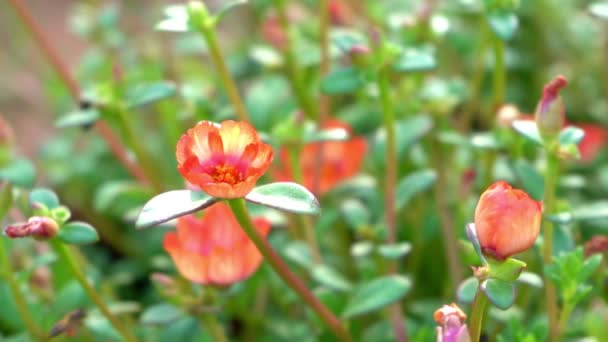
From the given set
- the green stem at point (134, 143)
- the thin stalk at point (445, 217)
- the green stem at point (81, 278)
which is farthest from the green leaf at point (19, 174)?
the thin stalk at point (445, 217)

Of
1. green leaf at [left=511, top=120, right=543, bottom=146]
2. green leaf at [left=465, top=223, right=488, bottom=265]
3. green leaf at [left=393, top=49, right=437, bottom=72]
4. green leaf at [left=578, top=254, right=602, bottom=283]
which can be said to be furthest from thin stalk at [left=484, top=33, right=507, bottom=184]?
green leaf at [left=465, top=223, right=488, bottom=265]

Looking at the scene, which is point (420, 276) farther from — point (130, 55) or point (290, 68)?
point (130, 55)

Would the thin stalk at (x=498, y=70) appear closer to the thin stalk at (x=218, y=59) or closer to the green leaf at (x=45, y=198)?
the thin stalk at (x=218, y=59)

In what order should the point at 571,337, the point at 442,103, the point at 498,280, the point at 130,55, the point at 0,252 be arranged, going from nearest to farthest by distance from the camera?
the point at 498,280 < the point at 0,252 < the point at 571,337 < the point at 442,103 < the point at 130,55

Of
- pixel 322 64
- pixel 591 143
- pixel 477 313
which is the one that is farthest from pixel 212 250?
pixel 591 143

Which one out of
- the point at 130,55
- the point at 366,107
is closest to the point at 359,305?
the point at 366,107

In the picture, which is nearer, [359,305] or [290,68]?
[359,305]

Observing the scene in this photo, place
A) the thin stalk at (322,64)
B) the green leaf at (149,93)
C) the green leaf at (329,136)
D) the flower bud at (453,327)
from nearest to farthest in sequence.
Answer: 1. the flower bud at (453,327)
2. the green leaf at (329,136)
3. the green leaf at (149,93)
4. the thin stalk at (322,64)
